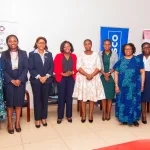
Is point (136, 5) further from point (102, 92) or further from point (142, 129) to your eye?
point (142, 129)

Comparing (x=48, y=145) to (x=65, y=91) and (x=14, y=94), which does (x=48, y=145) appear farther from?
(x=65, y=91)

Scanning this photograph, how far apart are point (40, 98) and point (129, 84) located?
1.54 m

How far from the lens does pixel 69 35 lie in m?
4.66

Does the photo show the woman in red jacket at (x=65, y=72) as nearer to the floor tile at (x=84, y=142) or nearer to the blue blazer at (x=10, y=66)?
the blue blazer at (x=10, y=66)

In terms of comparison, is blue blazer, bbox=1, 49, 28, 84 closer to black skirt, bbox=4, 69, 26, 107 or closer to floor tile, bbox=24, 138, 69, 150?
black skirt, bbox=4, 69, 26, 107

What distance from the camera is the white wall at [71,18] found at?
429 centimetres

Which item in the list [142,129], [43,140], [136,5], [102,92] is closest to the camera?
[43,140]

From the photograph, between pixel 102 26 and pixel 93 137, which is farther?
pixel 102 26

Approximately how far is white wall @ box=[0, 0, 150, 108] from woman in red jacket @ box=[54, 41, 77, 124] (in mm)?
962

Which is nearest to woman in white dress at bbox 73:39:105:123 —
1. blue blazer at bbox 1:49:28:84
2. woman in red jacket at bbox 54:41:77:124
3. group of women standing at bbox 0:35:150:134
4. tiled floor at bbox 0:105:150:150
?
group of women standing at bbox 0:35:150:134

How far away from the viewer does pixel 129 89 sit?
3.58 metres

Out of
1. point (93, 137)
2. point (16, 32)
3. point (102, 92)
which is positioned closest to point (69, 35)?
point (16, 32)

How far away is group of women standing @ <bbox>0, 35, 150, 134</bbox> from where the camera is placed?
130 inches

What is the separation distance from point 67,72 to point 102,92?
0.74 meters
